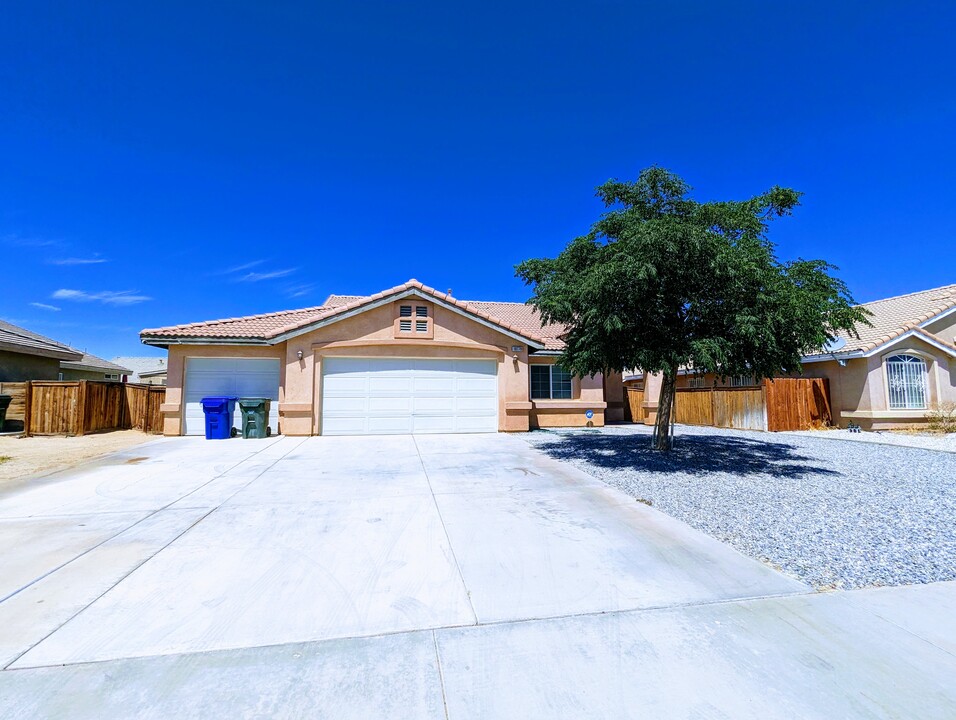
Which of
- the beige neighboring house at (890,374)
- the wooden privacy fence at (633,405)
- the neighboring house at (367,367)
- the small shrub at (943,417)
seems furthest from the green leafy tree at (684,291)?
the small shrub at (943,417)

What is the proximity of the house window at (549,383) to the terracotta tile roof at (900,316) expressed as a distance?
27.5 ft

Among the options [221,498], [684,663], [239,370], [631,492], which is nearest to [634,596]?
[684,663]

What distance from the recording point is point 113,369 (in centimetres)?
2883

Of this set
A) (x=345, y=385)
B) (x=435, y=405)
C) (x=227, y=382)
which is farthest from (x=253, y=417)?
(x=435, y=405)

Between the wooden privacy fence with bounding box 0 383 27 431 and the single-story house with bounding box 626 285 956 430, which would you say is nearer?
the wooden privacy fence with bounding box 0 383 27 431

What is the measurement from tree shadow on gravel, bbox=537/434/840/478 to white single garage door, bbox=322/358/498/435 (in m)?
3.01

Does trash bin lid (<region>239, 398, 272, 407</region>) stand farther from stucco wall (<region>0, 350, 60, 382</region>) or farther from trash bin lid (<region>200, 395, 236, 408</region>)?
stucco wall (<region>0, 350, 60, 382</region>)

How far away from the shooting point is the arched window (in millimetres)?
15875

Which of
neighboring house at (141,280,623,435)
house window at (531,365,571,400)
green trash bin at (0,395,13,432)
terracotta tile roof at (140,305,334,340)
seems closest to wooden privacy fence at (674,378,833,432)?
house window at (531,365,571,400)

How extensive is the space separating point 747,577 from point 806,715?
1721 millimetres

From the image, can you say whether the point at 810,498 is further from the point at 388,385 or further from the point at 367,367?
the point at 367,367

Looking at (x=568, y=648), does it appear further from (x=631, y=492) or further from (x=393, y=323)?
(x=393, y=323)

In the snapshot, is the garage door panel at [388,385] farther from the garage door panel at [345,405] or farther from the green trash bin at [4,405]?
the green trash bin at [4,405]

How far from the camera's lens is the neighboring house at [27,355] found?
1689 cm
